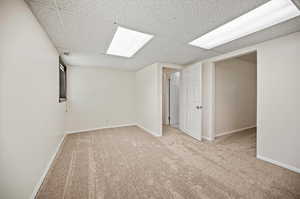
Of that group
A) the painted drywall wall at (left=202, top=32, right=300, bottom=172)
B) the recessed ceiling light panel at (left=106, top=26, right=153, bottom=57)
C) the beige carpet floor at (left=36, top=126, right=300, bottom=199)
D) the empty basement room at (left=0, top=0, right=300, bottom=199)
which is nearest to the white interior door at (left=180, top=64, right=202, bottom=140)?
the empty basement room at (left=0, top=0, right=300, bottom=199)

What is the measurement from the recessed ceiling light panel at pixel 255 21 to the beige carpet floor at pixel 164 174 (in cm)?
213

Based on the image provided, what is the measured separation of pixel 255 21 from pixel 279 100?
1.36m

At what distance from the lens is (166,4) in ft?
3.92

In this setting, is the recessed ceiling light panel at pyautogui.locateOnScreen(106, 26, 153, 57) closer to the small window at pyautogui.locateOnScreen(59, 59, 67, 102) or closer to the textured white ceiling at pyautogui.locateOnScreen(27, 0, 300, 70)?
the textured white ceiling at pyautogui.locateOnScreen(27, 0, 300, 70)

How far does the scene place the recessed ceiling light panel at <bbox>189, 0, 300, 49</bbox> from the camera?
1263 mm

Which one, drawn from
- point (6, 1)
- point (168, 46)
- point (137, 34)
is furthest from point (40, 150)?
point (168, 46)

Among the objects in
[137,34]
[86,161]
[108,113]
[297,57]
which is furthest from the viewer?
[108,113]

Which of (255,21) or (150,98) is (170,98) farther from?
(255,21)

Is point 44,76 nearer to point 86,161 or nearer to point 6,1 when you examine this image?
point 6,1

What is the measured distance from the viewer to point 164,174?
172 cm

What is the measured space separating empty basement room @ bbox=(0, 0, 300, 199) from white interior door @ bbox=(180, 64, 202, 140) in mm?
41

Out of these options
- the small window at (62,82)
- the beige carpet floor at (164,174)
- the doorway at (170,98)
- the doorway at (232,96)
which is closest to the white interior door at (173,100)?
the doorway at (170,98)

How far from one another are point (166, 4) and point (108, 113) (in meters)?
3.87

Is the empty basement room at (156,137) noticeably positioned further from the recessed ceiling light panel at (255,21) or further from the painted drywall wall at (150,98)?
the painted drywall wall at (150,98)
